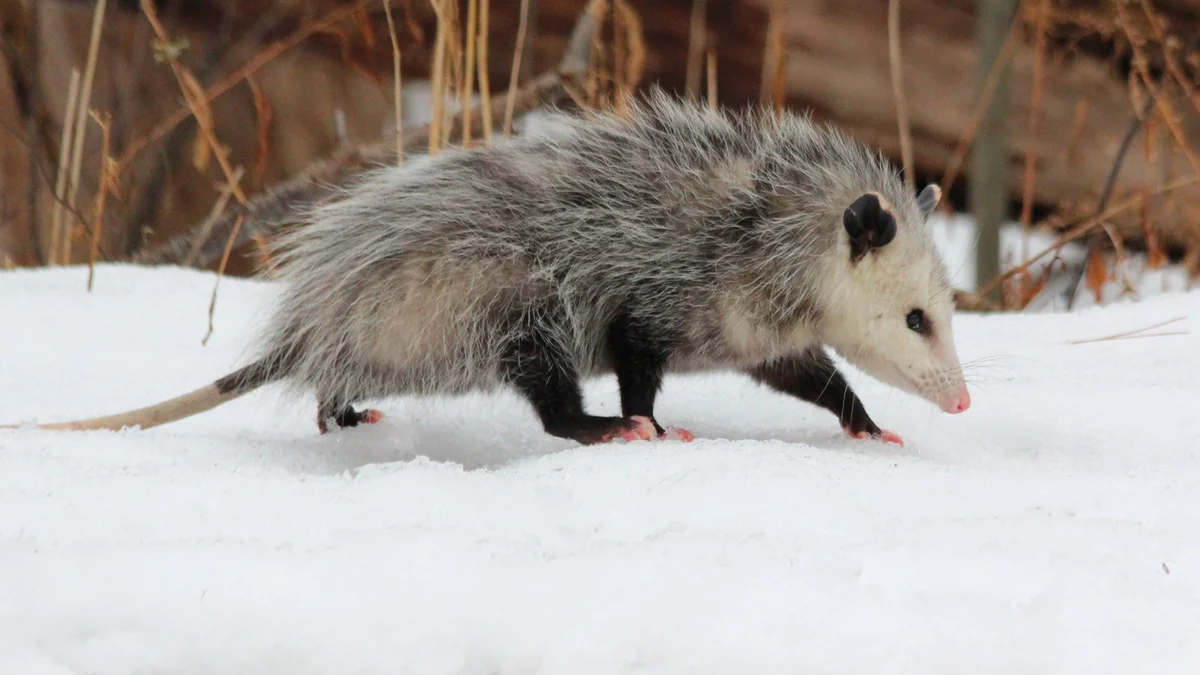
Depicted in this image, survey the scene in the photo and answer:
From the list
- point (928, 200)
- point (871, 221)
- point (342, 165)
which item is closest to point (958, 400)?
point (871, 221)

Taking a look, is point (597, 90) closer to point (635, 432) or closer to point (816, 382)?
point (816, 382)

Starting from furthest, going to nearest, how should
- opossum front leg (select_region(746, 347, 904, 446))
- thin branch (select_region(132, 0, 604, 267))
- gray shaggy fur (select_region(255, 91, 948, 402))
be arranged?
thin branch (select_region(132, 0, 604, 267)) < opossum front leg (select_region(746, 347, 904, 446)) < gray shaggy fur (select_region(255, 91, 948, 402))

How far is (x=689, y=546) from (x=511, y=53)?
3.17 metres

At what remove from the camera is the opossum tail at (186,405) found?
172 centimetres

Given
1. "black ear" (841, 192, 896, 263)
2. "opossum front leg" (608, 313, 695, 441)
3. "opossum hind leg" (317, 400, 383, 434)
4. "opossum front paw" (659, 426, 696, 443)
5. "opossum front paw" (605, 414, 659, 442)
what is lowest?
"opossum hind leg" (317, 400, 383, 434)

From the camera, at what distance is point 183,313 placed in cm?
246

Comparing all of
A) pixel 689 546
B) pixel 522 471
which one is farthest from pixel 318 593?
pixel 522 471

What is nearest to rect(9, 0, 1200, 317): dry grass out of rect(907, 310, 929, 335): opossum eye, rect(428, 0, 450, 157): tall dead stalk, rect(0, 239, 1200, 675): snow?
rect(428, 0, 450, 157): tall dead stalk

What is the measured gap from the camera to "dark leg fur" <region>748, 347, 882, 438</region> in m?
1.99

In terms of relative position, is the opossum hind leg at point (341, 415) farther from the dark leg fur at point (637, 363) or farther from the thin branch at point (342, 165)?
the thin branch at point (342, 165)

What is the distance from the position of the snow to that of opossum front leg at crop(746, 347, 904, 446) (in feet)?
0.32

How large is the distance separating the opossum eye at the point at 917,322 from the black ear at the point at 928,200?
0.72ft

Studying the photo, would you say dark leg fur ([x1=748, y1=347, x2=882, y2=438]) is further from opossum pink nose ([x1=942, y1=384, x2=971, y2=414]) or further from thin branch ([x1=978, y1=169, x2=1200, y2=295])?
thin branch ([x1=978, y1=169, x2=1200, y2=295])

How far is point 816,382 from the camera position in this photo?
203cm
